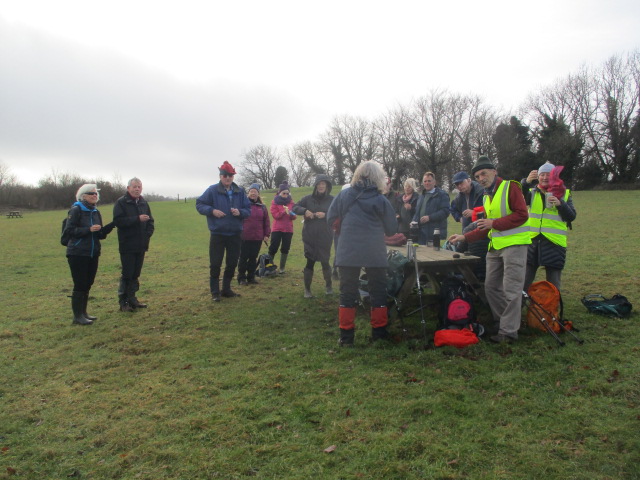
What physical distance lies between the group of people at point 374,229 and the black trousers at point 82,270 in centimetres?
1

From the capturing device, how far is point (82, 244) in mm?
6254

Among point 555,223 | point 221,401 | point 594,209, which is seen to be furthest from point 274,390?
point 594,209

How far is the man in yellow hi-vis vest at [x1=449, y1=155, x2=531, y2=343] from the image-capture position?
4.74 metres

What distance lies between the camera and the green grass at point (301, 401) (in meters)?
2.94

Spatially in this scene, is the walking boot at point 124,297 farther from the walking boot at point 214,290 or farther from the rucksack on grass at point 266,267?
the rucksack on grass at point 266,267

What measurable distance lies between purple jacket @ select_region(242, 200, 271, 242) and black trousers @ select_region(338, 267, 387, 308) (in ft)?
13.7

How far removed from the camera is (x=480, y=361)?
4.43 meters

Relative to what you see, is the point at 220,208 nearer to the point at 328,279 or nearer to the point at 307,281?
the point at 307,281

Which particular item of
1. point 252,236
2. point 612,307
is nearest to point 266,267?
point 252,236

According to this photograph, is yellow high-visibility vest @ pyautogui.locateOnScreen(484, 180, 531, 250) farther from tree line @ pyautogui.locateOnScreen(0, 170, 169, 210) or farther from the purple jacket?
tree line @ pyautogui.locateOnScreen(0, 170, 169, 210)

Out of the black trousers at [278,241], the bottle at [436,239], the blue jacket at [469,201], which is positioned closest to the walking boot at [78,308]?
the black trousers at [278,241]

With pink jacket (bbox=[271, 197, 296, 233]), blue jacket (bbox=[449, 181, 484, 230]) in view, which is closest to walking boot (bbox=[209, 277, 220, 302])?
pink jacket (bbox=[271, 197, 296, 233])

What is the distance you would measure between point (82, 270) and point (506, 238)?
5.77 m

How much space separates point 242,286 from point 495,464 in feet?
22.0
